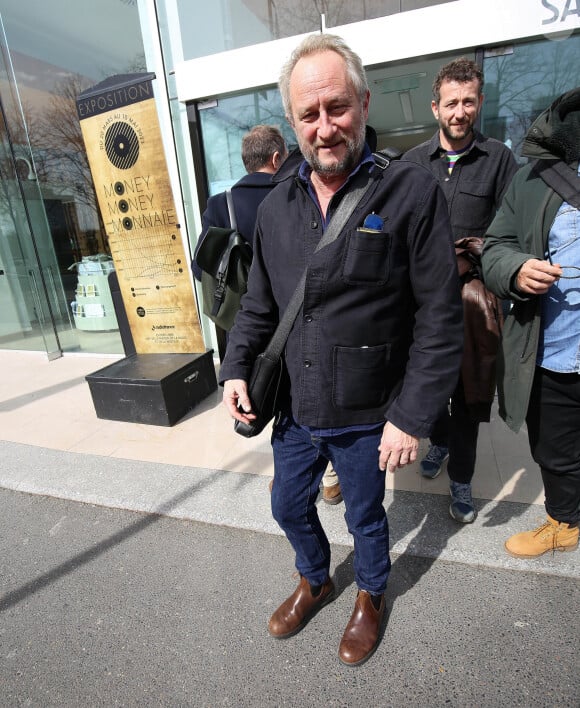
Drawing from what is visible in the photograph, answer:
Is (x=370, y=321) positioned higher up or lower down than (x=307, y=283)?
lower down

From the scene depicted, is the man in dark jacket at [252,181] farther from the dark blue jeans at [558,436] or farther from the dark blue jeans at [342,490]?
the dark blue jeans at [558,436]

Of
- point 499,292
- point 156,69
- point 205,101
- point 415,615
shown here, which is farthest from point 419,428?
point 156,69

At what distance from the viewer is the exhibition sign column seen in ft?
12.3

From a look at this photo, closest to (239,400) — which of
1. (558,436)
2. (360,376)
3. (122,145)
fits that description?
(360,376)

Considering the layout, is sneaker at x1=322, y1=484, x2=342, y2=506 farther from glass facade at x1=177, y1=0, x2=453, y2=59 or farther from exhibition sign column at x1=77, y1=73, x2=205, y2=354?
glass facade at x1=177, y1=0, x2=453, y2=59

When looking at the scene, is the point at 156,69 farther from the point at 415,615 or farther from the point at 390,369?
the point at 415,615

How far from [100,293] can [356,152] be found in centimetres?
594

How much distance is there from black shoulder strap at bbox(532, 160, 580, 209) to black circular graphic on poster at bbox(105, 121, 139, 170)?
3324mm

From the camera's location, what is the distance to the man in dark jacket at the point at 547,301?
5.24 feet

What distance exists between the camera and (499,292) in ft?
5.74

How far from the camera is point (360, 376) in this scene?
4.80 feet

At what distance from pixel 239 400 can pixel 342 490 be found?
0.55 m

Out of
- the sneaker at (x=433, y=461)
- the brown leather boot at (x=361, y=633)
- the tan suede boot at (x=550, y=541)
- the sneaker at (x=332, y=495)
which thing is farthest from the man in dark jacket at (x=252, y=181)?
the tan suede boot at (x=550, y=541)

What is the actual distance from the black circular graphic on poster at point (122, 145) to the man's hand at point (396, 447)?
11.6 feet
